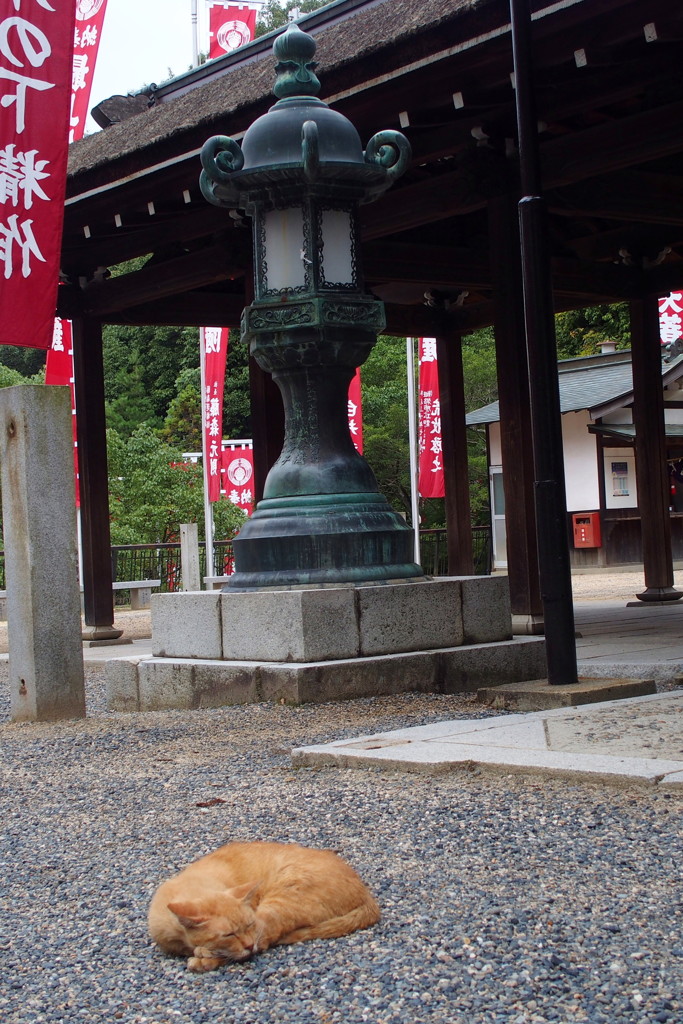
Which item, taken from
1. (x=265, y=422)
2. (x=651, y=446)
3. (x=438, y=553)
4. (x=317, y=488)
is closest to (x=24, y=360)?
(x=438, y=553)

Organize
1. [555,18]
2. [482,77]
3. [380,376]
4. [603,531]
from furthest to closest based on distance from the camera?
[380,376] < [603,531] < [482,77] < [555,18]

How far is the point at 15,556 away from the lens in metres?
6.12

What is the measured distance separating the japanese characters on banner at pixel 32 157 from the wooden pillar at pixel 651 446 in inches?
246

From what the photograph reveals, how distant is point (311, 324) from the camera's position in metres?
6.04

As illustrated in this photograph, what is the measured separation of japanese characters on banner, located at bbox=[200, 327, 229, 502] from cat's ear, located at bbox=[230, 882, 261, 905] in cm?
1432

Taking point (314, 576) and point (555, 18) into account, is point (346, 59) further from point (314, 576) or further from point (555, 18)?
point (314, 576)

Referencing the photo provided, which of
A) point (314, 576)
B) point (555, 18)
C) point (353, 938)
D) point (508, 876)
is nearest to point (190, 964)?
point (353, 938)

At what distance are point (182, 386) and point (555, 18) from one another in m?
A: 29.3

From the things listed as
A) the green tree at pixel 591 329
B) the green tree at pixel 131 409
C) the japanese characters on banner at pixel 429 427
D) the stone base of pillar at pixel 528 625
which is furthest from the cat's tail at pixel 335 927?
the green tree at pixel 131 409

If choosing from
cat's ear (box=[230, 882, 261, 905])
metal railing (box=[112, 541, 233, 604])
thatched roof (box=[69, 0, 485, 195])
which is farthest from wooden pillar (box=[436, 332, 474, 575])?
cat's ear (box=[230, 882, 261, 905])

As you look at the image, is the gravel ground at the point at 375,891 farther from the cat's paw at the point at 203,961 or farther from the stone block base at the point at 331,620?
the stone block base at the point at 331,620

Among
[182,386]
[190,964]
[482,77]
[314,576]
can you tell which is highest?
[182,386]

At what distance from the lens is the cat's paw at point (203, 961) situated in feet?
7.83

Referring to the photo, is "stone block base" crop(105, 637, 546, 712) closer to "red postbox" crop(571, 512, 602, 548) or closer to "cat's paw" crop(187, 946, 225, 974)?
"cat's paw" crop(187, 946, 225, 974)
